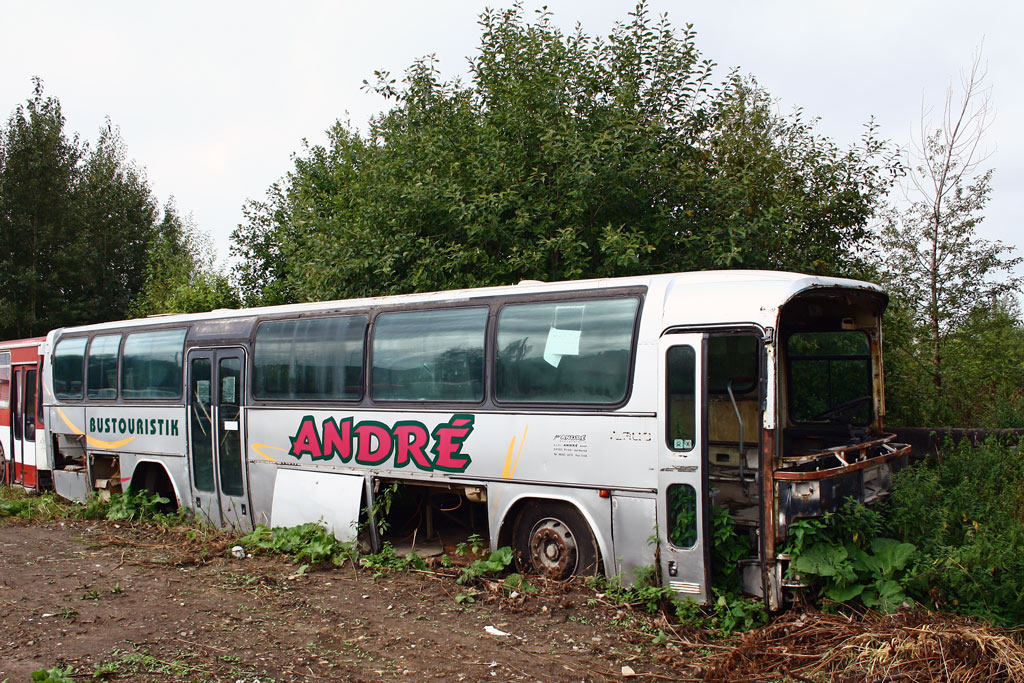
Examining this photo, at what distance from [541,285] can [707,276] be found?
1725mm

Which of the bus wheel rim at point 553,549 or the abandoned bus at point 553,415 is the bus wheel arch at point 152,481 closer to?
the abandoned bus at point 553,415

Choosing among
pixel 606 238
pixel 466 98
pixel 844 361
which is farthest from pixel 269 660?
pixel 466 98

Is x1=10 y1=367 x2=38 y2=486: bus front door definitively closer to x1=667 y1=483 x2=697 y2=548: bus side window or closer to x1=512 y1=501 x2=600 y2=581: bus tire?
x1=512 y1=501 x2=600 y2=581: bus tire

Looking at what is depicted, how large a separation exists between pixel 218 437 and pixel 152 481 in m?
2.18

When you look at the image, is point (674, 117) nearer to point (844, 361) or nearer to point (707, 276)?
point (844, 361)

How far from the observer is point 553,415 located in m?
7.26

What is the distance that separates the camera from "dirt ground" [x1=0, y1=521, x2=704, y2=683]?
5.58 m

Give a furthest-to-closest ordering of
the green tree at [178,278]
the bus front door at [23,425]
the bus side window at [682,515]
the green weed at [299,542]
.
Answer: the green tree at [178,278]
the bus front door at [23,425]
the green weed at [299,542]
the bus side window at [682,515]

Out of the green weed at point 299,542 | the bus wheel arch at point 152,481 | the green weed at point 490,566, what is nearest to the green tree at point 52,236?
the bus wheel arch at point 152,481

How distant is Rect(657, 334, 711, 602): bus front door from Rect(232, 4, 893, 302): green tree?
421cm

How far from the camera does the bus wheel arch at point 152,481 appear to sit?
38.0ft

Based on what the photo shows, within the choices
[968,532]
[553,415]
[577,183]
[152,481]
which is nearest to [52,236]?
[152,481]

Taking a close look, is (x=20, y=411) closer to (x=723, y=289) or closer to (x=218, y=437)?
(x=218, y=437)

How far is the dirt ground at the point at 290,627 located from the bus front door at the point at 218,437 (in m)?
1.39
